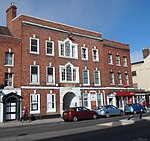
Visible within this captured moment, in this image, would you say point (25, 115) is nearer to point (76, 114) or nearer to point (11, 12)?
point (76, 114)

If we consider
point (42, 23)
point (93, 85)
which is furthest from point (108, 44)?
point (42, 23)

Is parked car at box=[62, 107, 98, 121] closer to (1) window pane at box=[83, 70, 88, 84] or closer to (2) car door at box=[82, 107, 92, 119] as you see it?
(2) car door at box=[82, 107, 92, 119]

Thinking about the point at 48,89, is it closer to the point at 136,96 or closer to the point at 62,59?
the point at 62,59

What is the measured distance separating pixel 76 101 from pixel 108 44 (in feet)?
38.1

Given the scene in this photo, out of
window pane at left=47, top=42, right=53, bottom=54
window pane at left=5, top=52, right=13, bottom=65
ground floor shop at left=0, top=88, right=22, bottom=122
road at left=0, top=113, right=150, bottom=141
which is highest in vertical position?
window pane at left=47, top=42, right=53, bottom=54

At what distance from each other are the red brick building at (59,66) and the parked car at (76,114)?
15.3 ft

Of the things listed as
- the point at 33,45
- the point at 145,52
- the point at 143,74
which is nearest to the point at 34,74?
the point at 33,45

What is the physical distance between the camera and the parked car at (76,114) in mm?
23781

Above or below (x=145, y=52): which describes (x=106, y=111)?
below

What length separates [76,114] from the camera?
24.3m

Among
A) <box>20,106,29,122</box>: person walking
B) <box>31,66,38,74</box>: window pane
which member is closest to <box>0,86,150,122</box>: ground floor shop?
<box>20,106,29,122</box>: person walking

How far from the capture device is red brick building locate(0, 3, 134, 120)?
89.4 feet

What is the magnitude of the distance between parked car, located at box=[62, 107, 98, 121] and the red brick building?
4653 mm

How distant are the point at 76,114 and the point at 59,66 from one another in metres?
8.33
